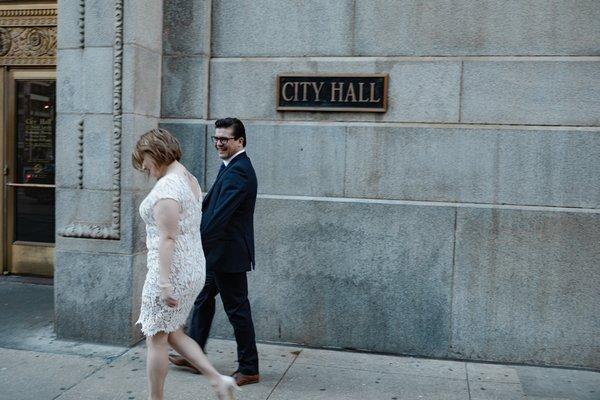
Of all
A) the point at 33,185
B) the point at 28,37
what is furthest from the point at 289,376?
the point at 28,37

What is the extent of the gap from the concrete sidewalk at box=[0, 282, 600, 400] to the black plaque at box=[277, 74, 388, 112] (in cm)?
218

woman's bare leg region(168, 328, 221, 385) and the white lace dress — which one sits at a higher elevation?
the white lace dress

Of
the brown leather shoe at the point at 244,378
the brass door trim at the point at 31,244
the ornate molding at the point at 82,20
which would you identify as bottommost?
the brown leather shoe at the point at 244,378

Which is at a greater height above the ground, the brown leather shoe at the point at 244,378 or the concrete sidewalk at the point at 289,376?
the brown leather shoe at the point at 244,378

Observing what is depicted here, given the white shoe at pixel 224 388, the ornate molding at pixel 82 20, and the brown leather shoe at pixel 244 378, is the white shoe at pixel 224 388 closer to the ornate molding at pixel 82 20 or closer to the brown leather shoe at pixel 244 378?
the brown leather shoe at pixel 244 378

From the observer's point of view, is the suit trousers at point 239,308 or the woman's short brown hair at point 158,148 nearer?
the woman's short brown hair at point 158,148

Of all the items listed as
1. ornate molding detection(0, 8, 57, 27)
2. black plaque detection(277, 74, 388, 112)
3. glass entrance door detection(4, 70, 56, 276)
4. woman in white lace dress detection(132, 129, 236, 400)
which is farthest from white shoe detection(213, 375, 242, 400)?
ornate molding detection(0, 8, 57, 27)

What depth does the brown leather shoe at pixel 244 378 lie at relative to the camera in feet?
16.7

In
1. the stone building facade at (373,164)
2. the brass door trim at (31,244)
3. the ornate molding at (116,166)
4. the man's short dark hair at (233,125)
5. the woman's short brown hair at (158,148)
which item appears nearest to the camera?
the woman's short brown hair at (158,148)

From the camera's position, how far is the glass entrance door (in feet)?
26.8

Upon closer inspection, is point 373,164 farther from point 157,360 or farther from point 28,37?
point 28,37

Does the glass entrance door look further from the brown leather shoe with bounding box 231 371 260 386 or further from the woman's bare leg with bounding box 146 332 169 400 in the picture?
the woman's bare leg with bounding box 146 332 169 400

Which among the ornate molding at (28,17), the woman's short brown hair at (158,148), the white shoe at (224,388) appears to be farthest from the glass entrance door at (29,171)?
the white shoe at (224,388)

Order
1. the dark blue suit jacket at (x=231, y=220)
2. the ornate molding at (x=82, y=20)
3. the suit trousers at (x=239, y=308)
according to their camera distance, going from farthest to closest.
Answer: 1. the ornate molding at (x=82, y=20)
2. the suit trousers at (x=239, y=308)
3. the dark blue suit jacket at (x=231, y=220)
